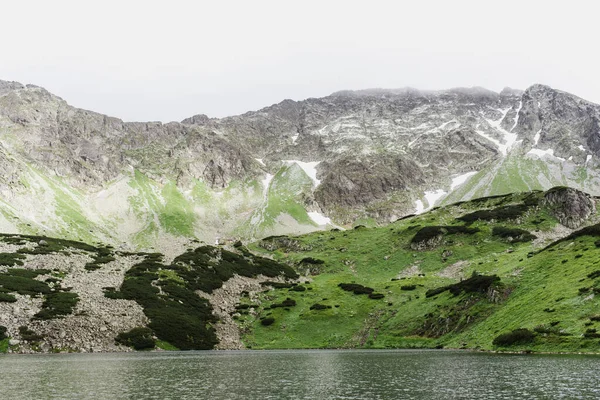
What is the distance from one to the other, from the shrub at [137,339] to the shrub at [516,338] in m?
64.7

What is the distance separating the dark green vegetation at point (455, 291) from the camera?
234ft

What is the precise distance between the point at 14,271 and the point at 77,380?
2761 inches

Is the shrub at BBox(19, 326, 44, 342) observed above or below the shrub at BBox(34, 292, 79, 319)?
below

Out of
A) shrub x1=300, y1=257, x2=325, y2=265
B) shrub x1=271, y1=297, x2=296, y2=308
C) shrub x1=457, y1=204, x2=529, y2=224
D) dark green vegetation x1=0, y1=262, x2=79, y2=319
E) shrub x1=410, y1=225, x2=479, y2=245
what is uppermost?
shrub x1=457, y1=204, x2=529, y2=224

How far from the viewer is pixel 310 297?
404 ft

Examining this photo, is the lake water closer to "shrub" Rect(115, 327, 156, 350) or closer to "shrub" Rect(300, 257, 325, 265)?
"shrub" Rect(115, 327, 156, 350)

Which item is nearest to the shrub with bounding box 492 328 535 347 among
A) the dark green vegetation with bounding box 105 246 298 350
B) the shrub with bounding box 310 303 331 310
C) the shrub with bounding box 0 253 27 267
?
the shrub with bounding box 310 303 331 310

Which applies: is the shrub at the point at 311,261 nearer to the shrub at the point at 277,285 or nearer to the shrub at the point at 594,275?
the shrub at the point at 277,285

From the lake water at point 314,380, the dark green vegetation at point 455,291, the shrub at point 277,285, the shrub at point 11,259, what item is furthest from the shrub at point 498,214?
the shrub at point 11,259

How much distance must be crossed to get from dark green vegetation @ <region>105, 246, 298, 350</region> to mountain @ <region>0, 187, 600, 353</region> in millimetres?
330

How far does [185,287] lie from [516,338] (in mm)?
79376

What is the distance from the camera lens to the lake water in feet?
110

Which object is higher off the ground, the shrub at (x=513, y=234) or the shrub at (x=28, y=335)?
the shrub at (x=513, y=234)

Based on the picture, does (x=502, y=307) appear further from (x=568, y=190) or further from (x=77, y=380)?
(x=568, y=190)
